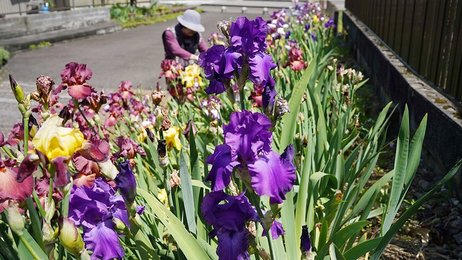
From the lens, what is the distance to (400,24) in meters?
4.13

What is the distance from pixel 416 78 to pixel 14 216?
2.80m

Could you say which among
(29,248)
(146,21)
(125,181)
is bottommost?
(146,21)

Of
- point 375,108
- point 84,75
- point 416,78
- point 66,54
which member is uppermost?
point 84,75

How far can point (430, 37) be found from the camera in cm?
317

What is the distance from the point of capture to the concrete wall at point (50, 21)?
34.2ft

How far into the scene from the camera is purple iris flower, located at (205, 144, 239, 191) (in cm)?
92

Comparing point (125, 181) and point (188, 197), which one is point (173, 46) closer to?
point (188, 197)

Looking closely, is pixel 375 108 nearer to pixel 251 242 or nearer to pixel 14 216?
pixel 251 242

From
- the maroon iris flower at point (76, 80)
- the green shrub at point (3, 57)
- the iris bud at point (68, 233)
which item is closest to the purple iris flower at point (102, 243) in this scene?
the iris bud at point (68, 233)

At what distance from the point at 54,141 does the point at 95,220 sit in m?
0.24

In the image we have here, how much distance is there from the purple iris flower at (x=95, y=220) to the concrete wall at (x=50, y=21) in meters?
10.4

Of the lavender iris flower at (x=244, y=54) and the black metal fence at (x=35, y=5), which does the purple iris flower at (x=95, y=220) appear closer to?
the lavender iris flower at (x=244, y=54)

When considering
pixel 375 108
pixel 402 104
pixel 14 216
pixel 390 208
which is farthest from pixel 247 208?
pixel 375 108

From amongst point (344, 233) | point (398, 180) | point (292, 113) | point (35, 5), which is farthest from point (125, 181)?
point (35, 5)
